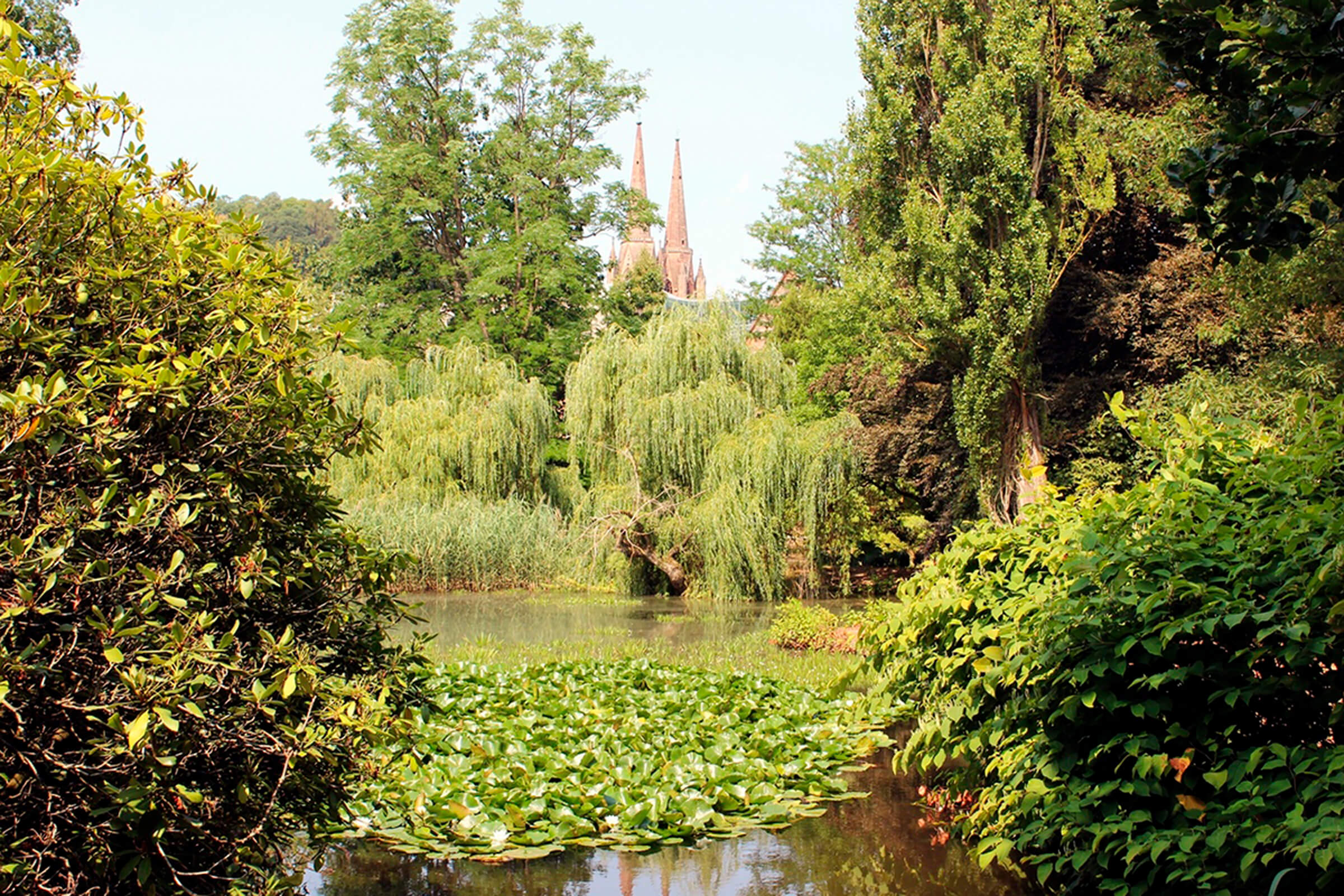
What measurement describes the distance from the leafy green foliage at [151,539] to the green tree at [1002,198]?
52.9 feet

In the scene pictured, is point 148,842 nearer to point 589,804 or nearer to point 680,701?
point 589,804

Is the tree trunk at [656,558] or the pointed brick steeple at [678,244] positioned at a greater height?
the pointed brick steeple at [678,244]

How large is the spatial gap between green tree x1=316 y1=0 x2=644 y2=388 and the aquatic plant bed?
1071 inches

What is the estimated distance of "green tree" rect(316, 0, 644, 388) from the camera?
3700cm

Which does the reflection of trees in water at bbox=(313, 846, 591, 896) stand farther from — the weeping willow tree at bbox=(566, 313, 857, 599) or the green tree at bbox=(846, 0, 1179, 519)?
the weeping willow tree at bbox=(566, 313, 857, 599)

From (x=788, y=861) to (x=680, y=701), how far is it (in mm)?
3475

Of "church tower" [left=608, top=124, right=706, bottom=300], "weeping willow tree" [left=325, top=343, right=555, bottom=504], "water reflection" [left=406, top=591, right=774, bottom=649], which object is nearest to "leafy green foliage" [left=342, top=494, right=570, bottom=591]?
"water reflection" [left=406, top=591, right=774, bottom=649]

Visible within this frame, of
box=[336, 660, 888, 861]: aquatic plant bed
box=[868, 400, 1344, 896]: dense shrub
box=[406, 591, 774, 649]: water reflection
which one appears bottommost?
box=[406, 591, 774, 649]: water reflection

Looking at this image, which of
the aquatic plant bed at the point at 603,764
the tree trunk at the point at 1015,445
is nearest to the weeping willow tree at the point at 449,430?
the tree trunk at the point at 1015,445

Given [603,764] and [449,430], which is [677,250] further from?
[603,764]

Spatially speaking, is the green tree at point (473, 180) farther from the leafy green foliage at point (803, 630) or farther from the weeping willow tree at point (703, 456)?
the leafy green foliage at point (803, 630)

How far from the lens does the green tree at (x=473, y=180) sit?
37.0 meters

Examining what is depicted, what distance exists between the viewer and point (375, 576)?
413cm

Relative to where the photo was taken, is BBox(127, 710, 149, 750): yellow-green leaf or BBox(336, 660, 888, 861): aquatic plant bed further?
BBox(336, 660, 888, 861): aquatic plant bed
